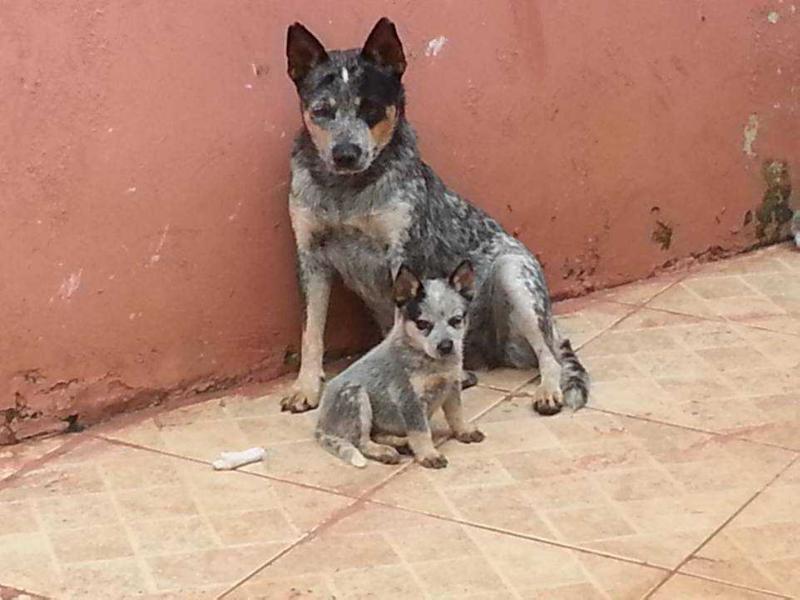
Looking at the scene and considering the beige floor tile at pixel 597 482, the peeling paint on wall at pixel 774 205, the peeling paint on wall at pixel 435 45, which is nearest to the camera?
the beige floor tile at pixel 597 482

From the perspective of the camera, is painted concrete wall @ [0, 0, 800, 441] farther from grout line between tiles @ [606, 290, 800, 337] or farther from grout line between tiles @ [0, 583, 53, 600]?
grout line between tiles @ [0, 583, 53, 600]

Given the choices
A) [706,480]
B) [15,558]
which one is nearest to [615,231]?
[706,480]

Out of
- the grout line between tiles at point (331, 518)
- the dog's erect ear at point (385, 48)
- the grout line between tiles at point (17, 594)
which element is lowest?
the grout line between tiles at point (331, 518)

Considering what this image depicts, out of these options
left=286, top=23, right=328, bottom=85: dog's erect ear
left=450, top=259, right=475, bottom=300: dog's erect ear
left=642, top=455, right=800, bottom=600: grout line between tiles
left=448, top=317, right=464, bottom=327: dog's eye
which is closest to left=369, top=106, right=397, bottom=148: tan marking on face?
left=286, top=23, right=328, bottom=85: dog's erect ear

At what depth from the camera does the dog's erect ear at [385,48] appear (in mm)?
4426

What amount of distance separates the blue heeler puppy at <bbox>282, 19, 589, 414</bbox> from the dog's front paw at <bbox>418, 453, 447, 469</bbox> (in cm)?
48

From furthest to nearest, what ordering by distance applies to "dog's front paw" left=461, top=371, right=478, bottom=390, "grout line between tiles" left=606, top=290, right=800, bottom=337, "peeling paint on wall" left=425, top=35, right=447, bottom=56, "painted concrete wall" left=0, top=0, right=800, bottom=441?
"grout line between tiles" left=606, top=290, right=800, bottom=337
"peeling paint on wall" left=425, top=35, right=447, bottom=56
"dog's front paw" left=461, top=371, right=478, bottom=390
"painted concrete wall" left=0, top=0, right=800, bottom=441

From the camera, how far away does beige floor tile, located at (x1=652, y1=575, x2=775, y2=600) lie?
3.48 m

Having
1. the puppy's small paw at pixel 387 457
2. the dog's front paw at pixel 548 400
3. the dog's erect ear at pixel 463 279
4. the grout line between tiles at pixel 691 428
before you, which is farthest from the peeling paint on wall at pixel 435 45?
the puppy's small paw at pixel 387 457

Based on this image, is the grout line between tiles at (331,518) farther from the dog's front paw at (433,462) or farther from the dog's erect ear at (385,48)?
the dog's erect ear at (385,48)

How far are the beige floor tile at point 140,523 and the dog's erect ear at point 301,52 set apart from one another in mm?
1131

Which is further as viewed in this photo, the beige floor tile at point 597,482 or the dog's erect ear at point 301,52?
the dog's erect ear at point 301,52

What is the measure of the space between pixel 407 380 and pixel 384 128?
2.56 feet

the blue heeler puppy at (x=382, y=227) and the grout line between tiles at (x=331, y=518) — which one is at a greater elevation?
the blue heeler puppy at (x=382, y=227)
